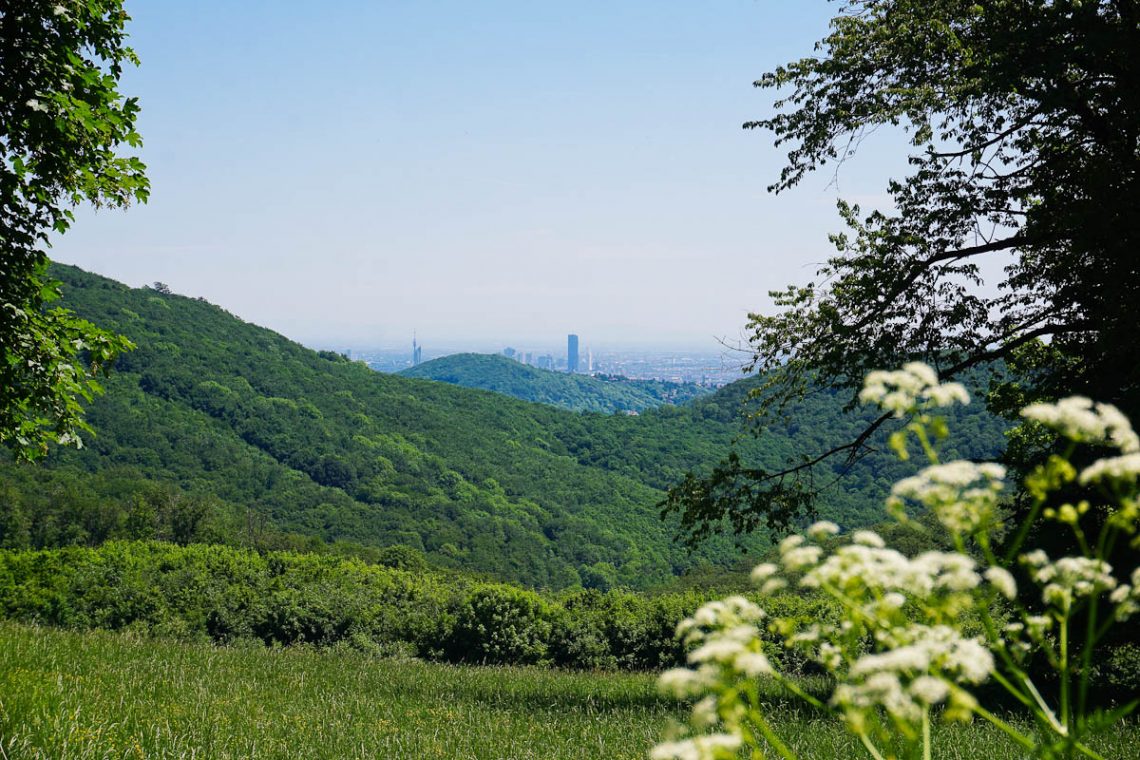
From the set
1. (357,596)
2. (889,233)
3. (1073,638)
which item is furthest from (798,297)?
(357,596)

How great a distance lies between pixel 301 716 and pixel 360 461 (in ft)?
357

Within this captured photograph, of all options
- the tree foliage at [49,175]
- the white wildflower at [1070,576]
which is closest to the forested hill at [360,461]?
the tree foliage at [49,175]

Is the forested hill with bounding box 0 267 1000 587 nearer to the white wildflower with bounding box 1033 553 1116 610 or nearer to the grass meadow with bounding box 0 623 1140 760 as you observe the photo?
the grass meadow with bounding box 0 623 1140 760

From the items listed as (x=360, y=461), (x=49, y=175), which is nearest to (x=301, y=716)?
(x=49, y=175)

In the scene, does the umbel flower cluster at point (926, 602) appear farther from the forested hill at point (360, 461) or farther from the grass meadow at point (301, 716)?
the forested hill at point (360, 461)

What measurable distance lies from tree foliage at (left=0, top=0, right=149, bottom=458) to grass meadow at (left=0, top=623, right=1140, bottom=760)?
2.76 metres

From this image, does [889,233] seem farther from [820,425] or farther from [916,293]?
[820,425]

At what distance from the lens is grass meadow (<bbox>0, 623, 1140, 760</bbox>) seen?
5.27 m

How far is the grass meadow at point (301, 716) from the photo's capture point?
17.3 ft

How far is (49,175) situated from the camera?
27.5 ft

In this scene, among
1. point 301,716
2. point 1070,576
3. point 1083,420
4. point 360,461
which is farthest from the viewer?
point 360,461

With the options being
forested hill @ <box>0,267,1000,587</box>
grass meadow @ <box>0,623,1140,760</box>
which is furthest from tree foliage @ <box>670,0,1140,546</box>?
forested hill @ <box>0,267,1000,587</box>

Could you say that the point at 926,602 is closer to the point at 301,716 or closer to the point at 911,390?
the point at 911,390

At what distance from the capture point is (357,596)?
2395 centimetres
